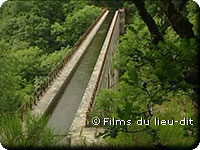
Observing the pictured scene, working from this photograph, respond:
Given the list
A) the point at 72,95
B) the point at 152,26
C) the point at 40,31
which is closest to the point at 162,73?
the point at 152,26

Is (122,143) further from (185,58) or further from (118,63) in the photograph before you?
(118,63)

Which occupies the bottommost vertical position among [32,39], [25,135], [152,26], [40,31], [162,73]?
[32,39]

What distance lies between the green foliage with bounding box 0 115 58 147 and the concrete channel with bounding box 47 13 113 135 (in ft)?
3.14

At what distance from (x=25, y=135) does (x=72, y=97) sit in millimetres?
6658

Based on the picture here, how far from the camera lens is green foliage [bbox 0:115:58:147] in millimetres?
4648

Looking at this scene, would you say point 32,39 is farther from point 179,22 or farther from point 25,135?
point 179,22

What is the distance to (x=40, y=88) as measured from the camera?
1024 centimetres

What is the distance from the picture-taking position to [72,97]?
37.9 ft

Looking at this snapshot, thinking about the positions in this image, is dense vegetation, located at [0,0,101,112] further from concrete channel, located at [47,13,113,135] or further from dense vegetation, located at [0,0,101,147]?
concrete channel, located at [47,13,113,135]

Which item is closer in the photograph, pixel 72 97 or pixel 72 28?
pixel 72 97

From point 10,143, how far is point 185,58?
2570mm

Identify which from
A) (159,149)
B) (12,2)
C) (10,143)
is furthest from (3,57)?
(12,2)

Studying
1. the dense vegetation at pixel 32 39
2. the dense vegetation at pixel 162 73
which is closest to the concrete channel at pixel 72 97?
the dense vegetation at pixel 162 73

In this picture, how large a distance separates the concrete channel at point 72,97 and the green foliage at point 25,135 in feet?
3.14
